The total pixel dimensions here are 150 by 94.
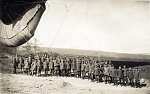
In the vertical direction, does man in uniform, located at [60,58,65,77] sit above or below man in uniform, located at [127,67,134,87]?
above

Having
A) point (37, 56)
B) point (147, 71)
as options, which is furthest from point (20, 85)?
point (147, 71)

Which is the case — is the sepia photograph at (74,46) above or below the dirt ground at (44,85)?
above

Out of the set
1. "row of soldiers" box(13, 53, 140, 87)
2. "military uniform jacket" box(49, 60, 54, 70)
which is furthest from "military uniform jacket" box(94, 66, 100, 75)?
"military uniform jacket" box(49, 60, 54, 70)

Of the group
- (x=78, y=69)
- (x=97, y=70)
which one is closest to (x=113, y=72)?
(x=97, y=70)

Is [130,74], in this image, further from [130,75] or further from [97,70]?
[97,70]

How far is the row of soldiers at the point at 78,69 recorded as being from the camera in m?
2.41

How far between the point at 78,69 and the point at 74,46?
21cm

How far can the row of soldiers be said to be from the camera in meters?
2.41

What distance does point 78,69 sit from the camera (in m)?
2.43

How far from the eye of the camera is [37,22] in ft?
8.05

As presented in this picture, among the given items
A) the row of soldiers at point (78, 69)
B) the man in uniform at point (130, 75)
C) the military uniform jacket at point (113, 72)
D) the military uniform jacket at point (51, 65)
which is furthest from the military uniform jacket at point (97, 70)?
the military uniform jacket at point (51, 65)

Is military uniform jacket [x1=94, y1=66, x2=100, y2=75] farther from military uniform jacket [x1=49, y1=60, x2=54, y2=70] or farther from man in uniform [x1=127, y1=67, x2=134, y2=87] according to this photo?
military uniform jacket [x1=49, y1=60, x2=54, y2=70]

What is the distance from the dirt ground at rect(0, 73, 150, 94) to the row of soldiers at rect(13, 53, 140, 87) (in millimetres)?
43

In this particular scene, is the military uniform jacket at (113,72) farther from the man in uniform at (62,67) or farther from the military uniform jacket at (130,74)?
the man in uniform at (62,67)
